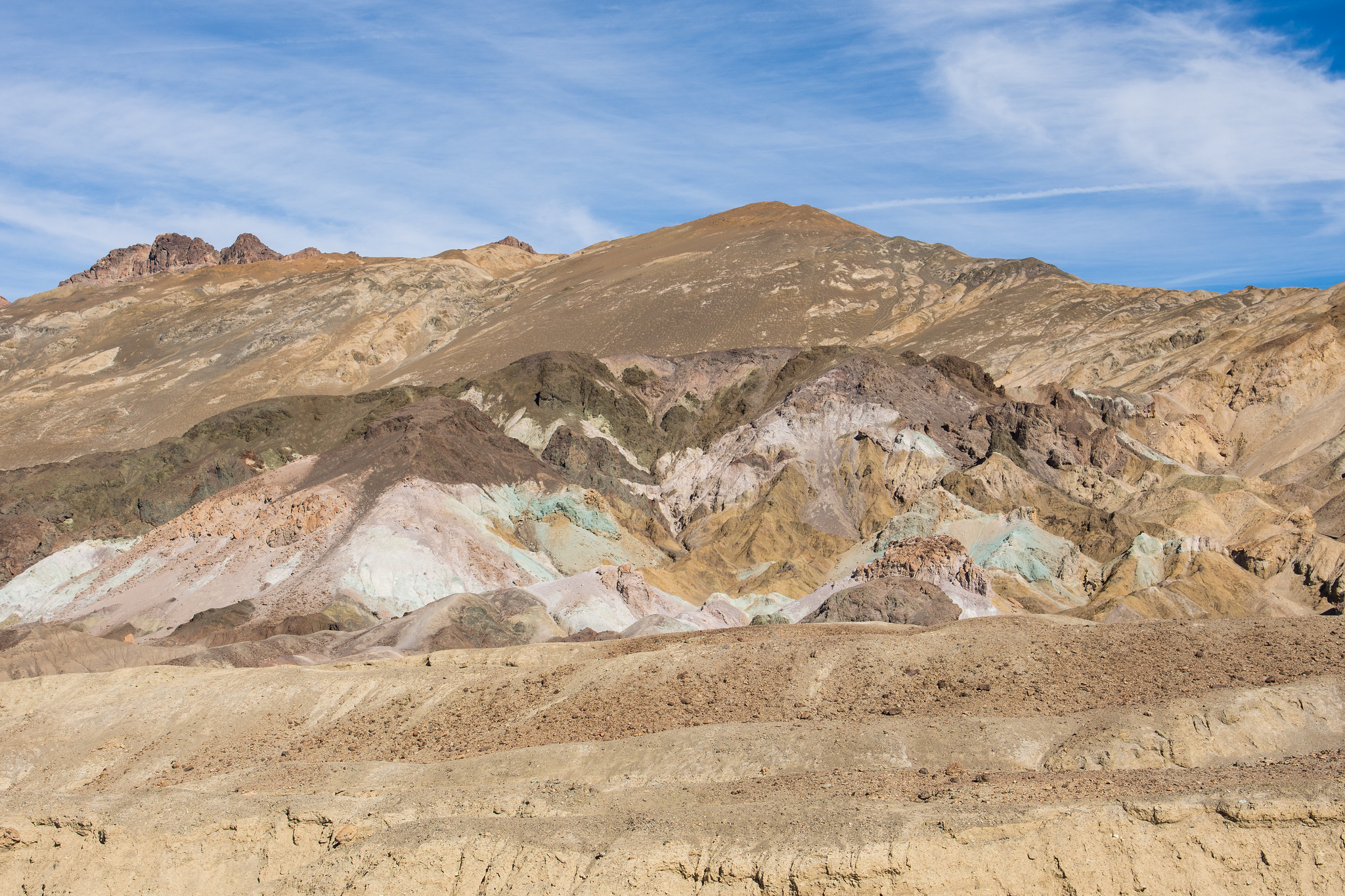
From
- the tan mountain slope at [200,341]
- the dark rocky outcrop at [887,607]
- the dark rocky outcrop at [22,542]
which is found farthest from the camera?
the tan mountain slope at [200,341]

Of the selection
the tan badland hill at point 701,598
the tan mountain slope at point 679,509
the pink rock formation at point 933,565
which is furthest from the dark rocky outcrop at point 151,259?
the pink rock formation at point 933,565

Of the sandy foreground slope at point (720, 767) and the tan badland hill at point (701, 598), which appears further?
the tan badland hill at point (701, 598)

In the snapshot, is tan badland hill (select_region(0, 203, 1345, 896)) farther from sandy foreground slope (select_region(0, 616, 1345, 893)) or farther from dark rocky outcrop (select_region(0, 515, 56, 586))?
dark rocky outcrop (select_region(0, 515, 56, 586))

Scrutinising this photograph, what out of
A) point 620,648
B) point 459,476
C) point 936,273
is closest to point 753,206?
point 936,273

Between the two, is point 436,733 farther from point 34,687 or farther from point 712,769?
point 34,687

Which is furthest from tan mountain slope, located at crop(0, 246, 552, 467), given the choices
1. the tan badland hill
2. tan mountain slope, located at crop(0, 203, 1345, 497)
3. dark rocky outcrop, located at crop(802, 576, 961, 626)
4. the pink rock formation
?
dark rocky outcrop, located at crop(802, 576, 961, 626)

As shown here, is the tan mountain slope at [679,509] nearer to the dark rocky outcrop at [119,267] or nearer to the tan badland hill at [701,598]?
the tan badland hill at [701,598]

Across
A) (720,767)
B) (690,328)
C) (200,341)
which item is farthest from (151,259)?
(720,767)
